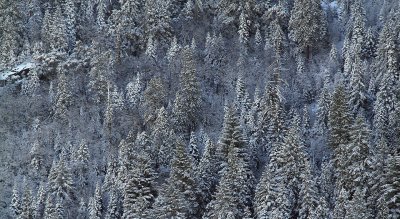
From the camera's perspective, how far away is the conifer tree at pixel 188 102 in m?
73.1

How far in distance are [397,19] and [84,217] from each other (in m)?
49.3

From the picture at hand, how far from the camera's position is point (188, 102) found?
74562 mm

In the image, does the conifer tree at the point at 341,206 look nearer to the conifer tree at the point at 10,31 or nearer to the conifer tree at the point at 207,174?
the conifer tree at the point at 207,174

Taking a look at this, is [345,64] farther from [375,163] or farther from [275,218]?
[275,218]

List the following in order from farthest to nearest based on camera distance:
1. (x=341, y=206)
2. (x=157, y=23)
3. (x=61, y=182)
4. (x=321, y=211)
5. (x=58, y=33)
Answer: (x=58, y=33) < (x=157, y=23) < (x=61, y=182) < (x=321, y=211) < (x=341, y=206)

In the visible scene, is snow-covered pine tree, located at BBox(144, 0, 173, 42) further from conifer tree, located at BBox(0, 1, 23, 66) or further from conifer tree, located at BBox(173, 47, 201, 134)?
conifer tree, located at BBox(0, 1, 23, 66)

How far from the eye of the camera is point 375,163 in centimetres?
5391

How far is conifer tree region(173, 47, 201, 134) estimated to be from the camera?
7312 cm

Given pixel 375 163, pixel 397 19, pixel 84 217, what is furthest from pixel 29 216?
pixel 397 19

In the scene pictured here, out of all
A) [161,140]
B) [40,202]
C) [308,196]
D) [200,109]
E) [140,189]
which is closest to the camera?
[308,196]

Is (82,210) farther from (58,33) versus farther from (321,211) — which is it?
(58,33)

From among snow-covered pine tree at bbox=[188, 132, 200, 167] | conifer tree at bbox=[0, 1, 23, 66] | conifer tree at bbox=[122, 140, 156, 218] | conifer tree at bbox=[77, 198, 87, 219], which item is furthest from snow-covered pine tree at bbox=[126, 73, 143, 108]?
conifer tree at bbox=[0, 1, 23, 66]

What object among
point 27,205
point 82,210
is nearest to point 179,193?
point 82,210

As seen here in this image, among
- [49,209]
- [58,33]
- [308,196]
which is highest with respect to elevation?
[58,33]
